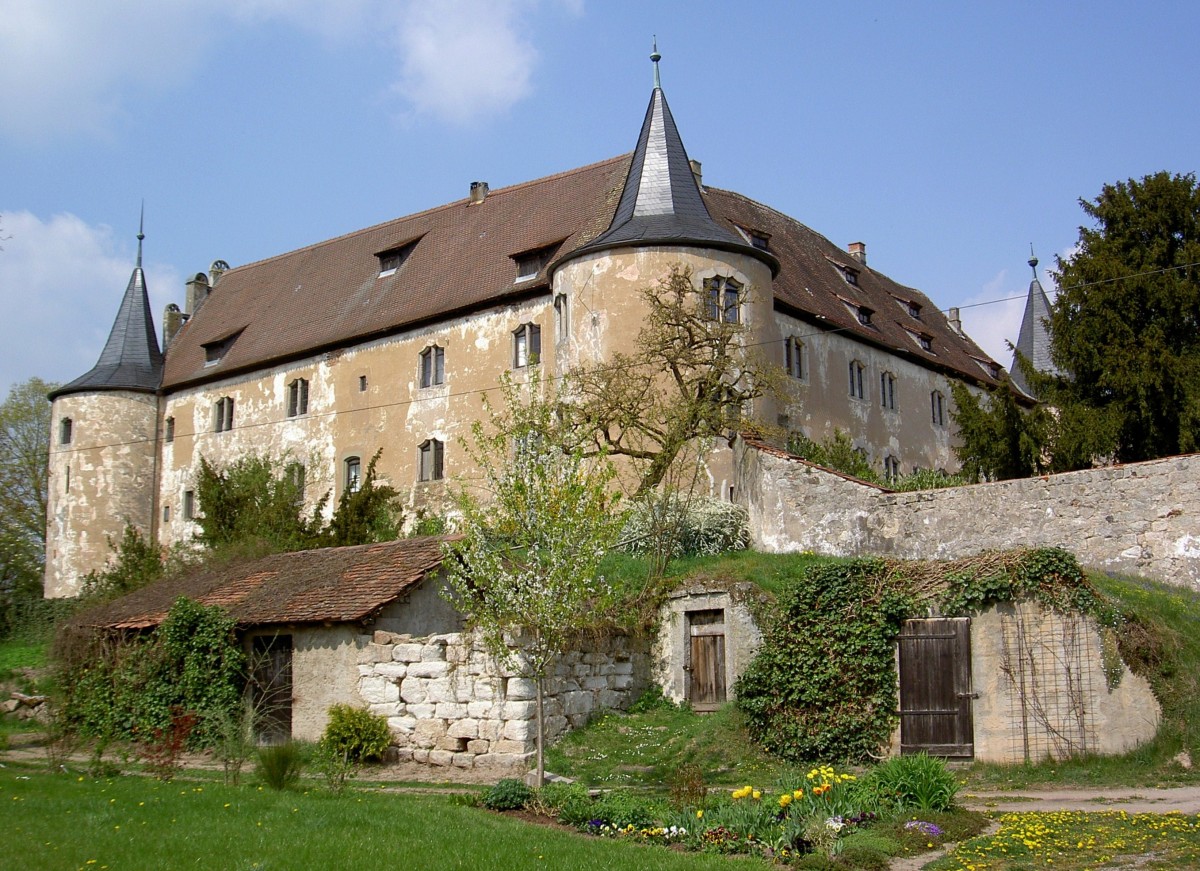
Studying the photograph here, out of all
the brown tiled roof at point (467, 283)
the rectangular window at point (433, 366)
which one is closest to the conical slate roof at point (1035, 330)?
the brown tiled roof at point (467, 283)

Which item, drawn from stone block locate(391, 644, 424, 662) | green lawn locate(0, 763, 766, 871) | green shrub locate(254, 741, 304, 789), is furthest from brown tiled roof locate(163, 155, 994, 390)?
green lawn locate(0, 763, 766, 871)

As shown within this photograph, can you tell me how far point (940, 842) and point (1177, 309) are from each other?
19.1 metres

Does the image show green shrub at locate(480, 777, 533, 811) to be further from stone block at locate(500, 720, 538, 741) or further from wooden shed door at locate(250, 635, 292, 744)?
wooden shed door at locate(250, 635, 292, 744)

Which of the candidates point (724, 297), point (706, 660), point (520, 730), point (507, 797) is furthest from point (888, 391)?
point (507, 797)

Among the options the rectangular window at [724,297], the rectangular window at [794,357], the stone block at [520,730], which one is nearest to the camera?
the stone block at [520,730]

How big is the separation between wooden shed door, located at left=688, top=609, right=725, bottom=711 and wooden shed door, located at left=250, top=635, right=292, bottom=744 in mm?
6567

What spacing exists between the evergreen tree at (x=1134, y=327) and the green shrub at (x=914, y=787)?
15.7 m

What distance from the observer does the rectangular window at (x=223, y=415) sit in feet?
140

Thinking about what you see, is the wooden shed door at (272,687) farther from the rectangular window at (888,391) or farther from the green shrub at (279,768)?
the rectangular window at (888,391)

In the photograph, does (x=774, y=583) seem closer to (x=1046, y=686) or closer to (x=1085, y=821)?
(x=1046, y=686)

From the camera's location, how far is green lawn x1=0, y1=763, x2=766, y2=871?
9570 millimetres

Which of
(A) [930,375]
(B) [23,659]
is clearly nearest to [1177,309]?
(A) [930,375]

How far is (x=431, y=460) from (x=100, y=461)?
15.3 m

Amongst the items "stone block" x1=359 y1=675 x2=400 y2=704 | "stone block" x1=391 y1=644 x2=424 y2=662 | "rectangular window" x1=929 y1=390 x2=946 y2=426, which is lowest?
"stone block" x1=359 y1=675 x2=400 y2=704
